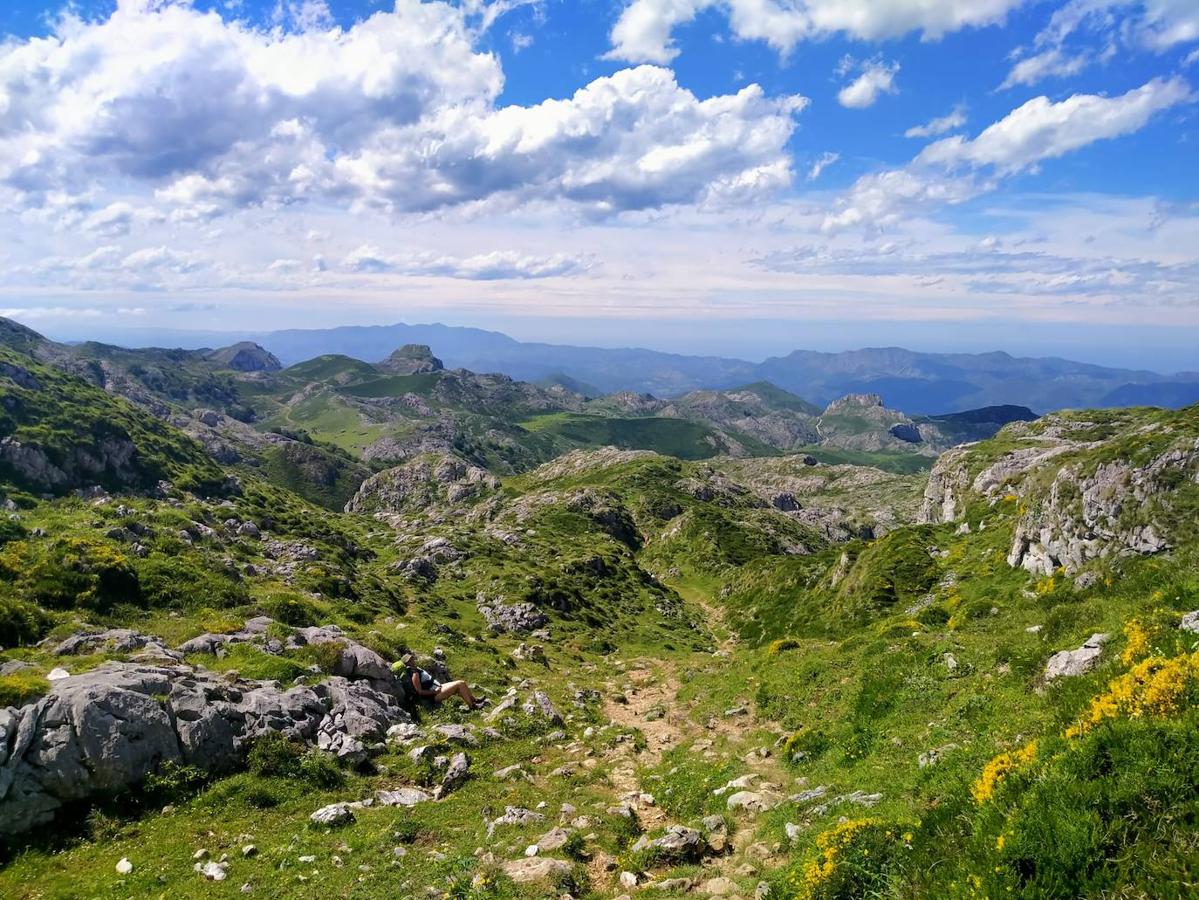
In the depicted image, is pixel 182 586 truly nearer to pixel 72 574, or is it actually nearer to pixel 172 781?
pixel 72 574

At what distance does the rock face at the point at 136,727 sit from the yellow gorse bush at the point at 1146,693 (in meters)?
25.1

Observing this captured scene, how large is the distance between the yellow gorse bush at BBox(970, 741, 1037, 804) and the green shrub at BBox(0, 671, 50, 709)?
90.5 feet

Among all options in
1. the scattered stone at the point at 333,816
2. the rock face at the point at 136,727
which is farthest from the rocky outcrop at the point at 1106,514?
the rock face at the point at 136,727

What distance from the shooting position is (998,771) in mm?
9703

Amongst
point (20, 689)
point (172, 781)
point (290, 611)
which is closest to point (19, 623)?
point (290, 611)

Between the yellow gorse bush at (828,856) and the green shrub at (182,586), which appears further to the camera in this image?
the green shrub at (182,586)

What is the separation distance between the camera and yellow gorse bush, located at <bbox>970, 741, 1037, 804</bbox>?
9389 millimetres

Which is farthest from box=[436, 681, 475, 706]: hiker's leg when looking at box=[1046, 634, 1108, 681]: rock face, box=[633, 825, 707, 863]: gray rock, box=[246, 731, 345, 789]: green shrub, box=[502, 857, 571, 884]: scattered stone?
box=[1046, 634, 1108, 681]: rock face

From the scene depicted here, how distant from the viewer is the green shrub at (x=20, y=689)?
19109 millimetres

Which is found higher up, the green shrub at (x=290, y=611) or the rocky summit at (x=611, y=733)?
the rocky summit at (x=611, y=733)

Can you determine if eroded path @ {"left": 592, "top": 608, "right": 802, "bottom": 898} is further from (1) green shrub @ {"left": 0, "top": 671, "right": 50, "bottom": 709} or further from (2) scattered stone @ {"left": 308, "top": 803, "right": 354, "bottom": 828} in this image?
(1) green shrub @ {"left": 0, "top": 671, "right": 50, "bottom": 709}

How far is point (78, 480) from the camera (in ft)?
295

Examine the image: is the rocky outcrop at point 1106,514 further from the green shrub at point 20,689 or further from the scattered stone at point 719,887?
the green shrub at point 20,689

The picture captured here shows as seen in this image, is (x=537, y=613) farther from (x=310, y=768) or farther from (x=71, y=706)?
(x=71, y=706)
